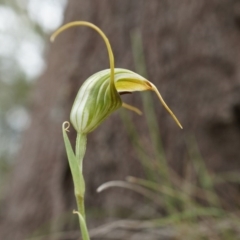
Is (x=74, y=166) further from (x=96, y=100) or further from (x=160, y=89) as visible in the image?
(x=160, y=89)

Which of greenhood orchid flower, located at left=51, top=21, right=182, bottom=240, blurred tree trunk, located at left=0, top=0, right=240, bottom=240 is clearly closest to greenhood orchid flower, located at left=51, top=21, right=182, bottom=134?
greenhood orchid flower, located at left=51, top=21, right=182, bottom=240

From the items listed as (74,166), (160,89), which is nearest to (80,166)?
(74,166)

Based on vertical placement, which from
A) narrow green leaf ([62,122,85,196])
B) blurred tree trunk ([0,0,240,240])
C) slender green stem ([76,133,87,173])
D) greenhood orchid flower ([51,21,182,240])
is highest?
blurred tree trunk ([0,0,240,240])

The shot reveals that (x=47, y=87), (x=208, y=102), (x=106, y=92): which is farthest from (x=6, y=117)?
(x=106, y=92)

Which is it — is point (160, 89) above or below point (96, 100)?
above

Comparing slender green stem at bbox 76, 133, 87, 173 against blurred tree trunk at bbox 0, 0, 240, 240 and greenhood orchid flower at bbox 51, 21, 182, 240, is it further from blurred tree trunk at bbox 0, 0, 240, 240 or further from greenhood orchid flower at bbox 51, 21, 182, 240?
blurred tree trunk at bbox 0, 0, 240, 240

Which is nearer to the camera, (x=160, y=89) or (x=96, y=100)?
(x=96, y=100)

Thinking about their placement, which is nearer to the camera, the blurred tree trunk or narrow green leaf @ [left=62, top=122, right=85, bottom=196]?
narrow green leaf @ [left=62, top=122, right=85, bottom=196]

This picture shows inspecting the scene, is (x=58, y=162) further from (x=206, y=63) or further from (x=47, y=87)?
(x=206, y=63)

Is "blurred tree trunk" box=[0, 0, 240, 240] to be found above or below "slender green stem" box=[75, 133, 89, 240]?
above
